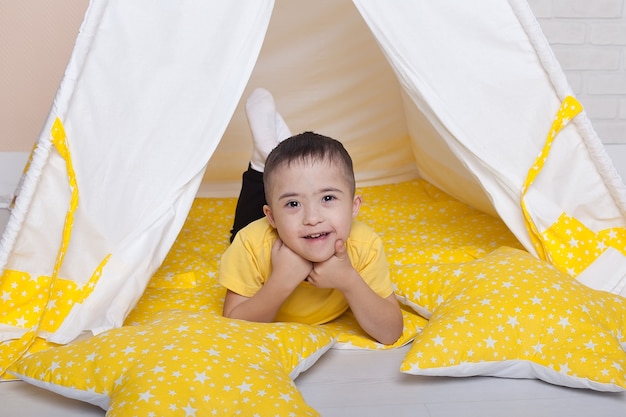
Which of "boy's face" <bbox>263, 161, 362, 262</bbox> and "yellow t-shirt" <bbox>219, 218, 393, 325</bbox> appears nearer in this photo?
"boy's face" <bbox>263, 161, 362, 262</bbox>

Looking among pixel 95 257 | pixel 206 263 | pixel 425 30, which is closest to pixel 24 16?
pixel 206 263

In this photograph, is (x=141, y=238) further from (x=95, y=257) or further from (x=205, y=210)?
(x=205, y=210)

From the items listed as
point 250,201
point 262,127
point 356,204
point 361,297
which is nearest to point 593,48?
point 262,127

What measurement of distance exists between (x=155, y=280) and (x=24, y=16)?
136 centimetres

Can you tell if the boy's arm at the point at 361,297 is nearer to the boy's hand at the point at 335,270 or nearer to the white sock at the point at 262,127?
the boy's hand at the point at 335,270

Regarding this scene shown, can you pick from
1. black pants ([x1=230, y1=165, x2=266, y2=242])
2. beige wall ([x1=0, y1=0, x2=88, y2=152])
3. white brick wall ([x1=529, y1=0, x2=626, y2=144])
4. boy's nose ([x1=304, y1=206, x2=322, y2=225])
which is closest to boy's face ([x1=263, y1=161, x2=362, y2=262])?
boy's nose ([x1=304, y1=206, x2=322, y2=225])

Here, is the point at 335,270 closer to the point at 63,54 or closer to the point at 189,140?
the point at 189,140

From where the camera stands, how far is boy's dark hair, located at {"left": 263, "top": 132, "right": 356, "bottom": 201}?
143 cm

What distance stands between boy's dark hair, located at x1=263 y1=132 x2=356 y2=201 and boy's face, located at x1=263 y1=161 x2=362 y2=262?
11mm

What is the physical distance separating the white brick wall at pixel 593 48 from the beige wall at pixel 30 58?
1689 mm

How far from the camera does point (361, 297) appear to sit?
4.78 feet

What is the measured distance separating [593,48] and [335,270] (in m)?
1.92

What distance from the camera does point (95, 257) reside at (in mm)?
1542

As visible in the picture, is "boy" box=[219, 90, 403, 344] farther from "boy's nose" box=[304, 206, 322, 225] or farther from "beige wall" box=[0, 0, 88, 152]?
"beige wall" box=[0, 0, 88, 152]
